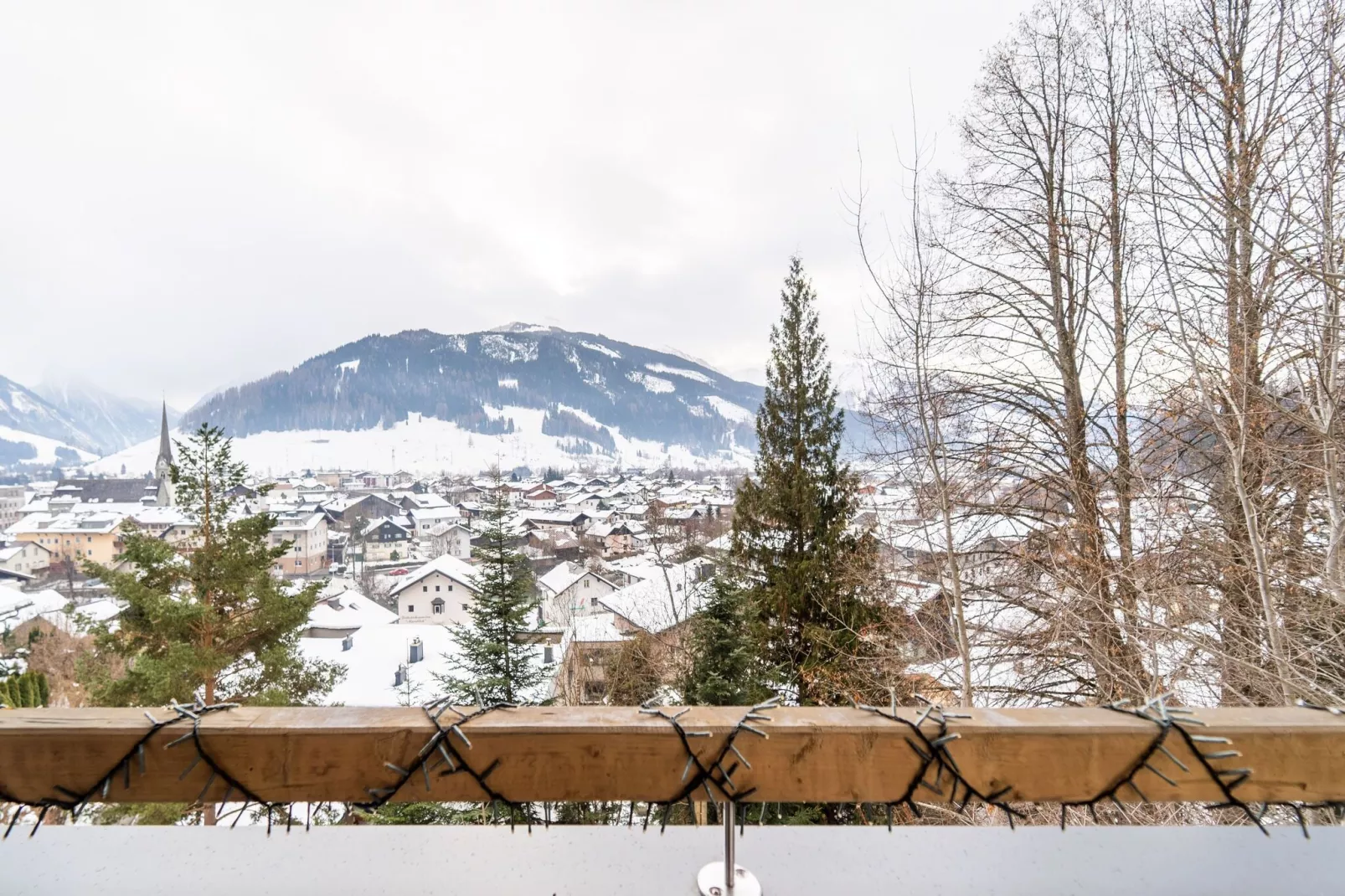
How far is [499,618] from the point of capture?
9031 mm

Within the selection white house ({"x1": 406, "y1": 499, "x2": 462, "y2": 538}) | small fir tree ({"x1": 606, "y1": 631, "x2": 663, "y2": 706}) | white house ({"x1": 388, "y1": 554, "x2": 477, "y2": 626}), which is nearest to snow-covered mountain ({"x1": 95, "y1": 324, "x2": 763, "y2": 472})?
white house ({"x1": 406, "y1": 499, "x2": 462, "y2": 538})

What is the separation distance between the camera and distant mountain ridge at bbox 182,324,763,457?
103375mm

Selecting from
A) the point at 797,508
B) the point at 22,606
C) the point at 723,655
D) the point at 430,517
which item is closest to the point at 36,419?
the point at 430,517

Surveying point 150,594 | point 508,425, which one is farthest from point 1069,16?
point 508,425

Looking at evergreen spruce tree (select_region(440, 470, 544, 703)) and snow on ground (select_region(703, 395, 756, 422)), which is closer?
evergreen spruce tree (select_region(440, 470, 544, 703))

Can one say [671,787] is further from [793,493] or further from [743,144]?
[743,144]

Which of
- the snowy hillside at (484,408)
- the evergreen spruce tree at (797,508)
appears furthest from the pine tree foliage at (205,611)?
the snowy hillside at (484,408)

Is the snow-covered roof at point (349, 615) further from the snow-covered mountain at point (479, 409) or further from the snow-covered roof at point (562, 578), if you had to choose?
the snow-covered mountain at point (479, 409)

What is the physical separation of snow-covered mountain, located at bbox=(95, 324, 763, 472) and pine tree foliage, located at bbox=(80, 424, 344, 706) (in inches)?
2912

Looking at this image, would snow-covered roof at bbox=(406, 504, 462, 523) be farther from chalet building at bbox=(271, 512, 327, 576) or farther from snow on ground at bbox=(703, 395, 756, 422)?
snow on ground at bbox=(703, 395, 756, 422)

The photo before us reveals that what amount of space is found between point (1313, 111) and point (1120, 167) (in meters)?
1.45

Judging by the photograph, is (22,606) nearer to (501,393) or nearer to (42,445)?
(42,445)

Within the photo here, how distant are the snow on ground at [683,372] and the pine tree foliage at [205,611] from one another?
133m

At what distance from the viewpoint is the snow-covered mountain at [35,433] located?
81938mm
